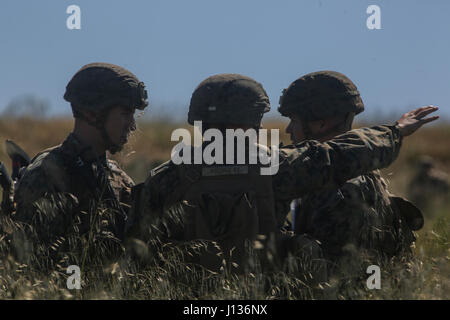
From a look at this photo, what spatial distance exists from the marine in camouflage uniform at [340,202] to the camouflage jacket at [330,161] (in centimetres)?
40

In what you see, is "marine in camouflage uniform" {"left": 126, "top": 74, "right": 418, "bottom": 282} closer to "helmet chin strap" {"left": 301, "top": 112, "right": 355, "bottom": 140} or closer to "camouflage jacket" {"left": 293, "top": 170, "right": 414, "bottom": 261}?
"camouflage jacket" {"left": 293, "top": 170, "right": 414, "bottom": 261}

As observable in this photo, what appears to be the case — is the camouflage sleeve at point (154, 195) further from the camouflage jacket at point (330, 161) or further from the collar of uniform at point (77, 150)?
the collar of uniform at point (77, 150)

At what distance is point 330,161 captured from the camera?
15.9ft

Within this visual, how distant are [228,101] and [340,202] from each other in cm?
132

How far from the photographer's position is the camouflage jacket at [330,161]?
4.82 meters


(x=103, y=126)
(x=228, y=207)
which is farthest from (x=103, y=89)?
(x=228, y=207)

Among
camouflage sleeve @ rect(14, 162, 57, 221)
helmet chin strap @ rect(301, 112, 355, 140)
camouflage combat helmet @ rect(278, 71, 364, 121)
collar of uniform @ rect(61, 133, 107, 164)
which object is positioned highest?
camouflage combat helmet @ rect(278, 71, 364, 121)

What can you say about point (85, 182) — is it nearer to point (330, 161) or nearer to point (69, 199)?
point (69, 199)

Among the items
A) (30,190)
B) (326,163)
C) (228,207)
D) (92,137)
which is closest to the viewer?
(326,163)

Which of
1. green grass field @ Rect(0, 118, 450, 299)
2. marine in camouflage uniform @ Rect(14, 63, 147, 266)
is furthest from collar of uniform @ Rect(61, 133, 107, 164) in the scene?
green grass field @ Rect(0, 118, 450, 299)

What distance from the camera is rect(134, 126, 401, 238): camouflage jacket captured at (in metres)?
4.82

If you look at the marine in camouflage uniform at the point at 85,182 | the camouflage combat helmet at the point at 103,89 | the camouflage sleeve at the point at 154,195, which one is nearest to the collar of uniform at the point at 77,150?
the marine in camouflage uniform at the point at 85,182

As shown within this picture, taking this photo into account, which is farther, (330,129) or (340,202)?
(330,129)
